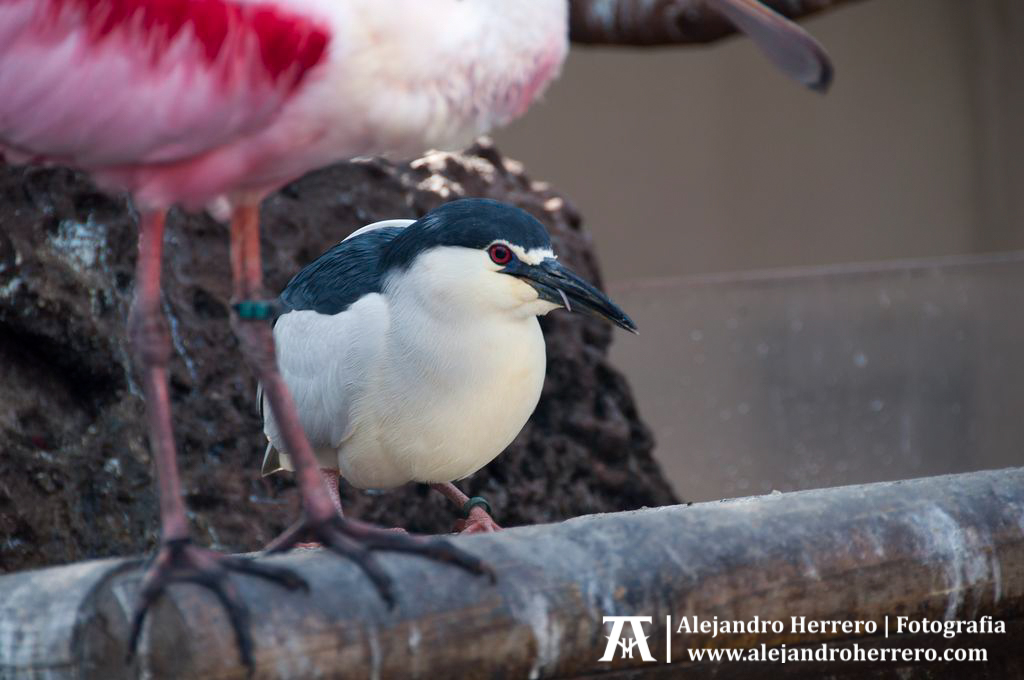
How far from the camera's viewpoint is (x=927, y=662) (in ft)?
6.16

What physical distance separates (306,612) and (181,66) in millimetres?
661

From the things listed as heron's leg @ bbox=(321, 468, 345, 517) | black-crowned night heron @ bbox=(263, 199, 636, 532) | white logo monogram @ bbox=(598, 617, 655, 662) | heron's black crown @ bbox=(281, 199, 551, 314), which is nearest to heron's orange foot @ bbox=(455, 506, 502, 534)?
black-crowned night heron @ bbox=(263, 199, 636, 532)

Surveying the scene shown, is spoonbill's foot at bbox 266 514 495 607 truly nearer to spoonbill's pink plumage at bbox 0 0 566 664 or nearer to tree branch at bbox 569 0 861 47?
spoonbill's pink plumage at bbox 0 0 566 664

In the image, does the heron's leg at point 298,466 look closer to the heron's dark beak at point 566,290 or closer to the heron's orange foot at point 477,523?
the heron's dark beak at point 566,290

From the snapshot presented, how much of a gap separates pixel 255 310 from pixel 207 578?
446 mm

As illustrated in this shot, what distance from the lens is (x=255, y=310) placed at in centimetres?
186

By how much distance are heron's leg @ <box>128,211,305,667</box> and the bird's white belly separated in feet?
1.72

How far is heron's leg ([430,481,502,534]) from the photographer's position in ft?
8.02

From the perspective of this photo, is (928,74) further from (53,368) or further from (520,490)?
(53,368)

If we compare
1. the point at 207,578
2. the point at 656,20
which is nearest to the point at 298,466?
the point at 207,578

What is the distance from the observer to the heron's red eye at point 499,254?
219cm

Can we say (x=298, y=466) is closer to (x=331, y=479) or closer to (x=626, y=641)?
(x=626, y=641)

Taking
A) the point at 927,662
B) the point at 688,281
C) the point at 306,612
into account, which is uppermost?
the point at 688,281

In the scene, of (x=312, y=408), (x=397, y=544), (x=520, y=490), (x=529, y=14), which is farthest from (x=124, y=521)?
(x=529, y=14)
